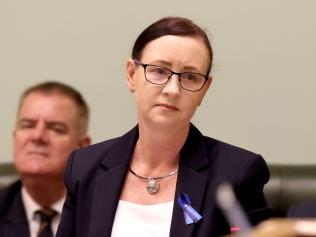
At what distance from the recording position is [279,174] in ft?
8.13

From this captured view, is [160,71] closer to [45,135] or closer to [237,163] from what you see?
[237,163]

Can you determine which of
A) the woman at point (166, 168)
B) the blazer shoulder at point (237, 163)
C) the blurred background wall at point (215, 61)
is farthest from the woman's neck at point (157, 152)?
the blurred background wall at point (215, 61)

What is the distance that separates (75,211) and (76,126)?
37.3 inches

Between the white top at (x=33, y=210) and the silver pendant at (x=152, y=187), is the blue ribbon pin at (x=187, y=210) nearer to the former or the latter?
the silver pendant at (x=152, y=187)

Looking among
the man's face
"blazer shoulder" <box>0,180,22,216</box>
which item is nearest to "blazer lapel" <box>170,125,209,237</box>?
the man's face

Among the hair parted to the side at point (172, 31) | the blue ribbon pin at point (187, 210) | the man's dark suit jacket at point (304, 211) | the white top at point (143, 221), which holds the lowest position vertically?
the white top at point (143, 221)

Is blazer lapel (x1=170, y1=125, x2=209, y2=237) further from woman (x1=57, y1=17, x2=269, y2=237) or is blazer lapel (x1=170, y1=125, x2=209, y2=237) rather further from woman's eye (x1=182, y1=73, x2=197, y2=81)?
woman's eye (x1=182, y1=73, x2=197, y2=81)

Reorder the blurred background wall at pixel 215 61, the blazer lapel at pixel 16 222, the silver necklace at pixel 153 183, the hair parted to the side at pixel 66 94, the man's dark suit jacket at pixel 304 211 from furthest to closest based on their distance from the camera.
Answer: the blurred background wall at pixel 215 61, the hair parted to the side at pixel 66 94, the blazer lapel at pixel 16 222, the silver necklace at pixel 153 183, the man's dark suit jacket at pixel 304 211

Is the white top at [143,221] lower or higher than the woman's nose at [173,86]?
lower

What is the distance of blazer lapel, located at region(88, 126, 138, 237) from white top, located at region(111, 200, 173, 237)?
3 cm

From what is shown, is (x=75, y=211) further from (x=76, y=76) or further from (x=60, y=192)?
(x=76, y=76)

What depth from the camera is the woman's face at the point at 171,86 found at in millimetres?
1750

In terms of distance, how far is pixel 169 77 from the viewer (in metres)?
1.76

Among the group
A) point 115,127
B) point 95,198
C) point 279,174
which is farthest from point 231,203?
point 115,127
